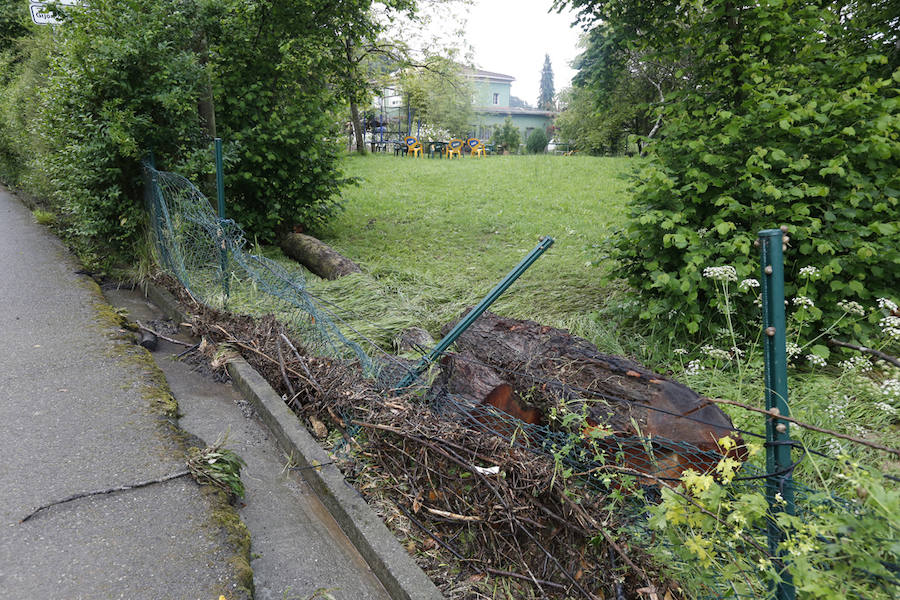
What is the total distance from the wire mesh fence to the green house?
126 feet

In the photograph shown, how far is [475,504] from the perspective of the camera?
2.54 metres

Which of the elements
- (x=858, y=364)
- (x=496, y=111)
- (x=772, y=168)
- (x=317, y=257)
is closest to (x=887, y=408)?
(x=858, y=364)

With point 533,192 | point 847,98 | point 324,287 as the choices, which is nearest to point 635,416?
point 847,98

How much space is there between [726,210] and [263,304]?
11.9ft

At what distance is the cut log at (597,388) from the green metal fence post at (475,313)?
0.45ft

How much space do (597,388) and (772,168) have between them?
248 centimetres

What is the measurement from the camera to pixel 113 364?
4.19 m

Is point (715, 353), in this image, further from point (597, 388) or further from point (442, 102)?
point (442, 102)

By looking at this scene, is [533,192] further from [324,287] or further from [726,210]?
[726,210]

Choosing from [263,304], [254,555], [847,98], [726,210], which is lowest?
[254,555]

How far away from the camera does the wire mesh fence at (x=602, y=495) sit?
5.05 feet

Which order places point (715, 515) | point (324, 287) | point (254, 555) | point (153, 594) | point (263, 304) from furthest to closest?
point (324, 287) → point (263, 304) → point (254, 555) → point (153, 594) → point (715, 515)

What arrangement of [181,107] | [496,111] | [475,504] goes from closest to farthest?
[475,504]
[181,107]
[496,111]

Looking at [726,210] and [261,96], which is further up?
[261,96]
